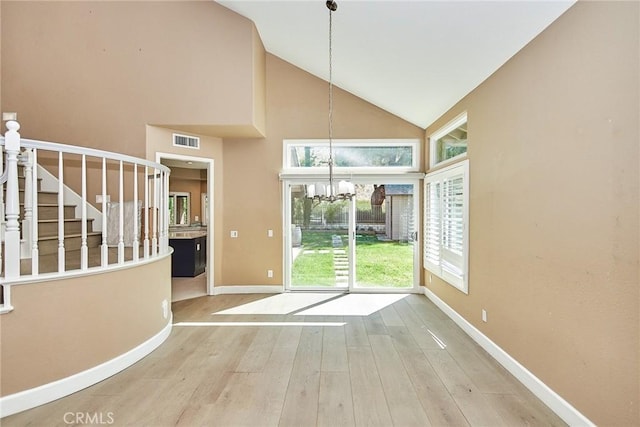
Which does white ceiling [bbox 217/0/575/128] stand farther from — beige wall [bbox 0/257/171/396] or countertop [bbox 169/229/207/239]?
countertop [bbox 169/229/207/239]

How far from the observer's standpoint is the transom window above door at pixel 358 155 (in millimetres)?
5113

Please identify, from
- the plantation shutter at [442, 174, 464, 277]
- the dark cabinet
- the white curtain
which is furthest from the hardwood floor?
the dark cabinet

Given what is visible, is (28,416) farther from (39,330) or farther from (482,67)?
(482,67)

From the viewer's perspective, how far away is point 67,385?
7.48ft

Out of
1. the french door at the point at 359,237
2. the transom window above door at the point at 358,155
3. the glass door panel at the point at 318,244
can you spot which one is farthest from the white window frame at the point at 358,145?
the glass door panel at the point at 318,244

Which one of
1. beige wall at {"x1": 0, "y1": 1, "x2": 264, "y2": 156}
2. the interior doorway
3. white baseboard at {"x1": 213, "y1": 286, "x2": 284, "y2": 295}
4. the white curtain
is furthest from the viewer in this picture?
white baseboard at {"x1": 213, "y1": 286, "x2": 284, "y2": 295}

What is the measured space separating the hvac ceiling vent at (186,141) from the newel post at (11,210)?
7.94 ft

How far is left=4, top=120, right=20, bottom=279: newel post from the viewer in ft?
6.85

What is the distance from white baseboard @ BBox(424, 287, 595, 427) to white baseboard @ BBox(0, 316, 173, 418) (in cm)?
350

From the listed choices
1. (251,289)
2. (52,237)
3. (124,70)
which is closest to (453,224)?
(251,289)

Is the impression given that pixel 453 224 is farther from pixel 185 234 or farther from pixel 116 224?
pixel 185 234

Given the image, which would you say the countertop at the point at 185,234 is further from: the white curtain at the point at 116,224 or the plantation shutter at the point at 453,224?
the plantation shutter at the point at 453,224

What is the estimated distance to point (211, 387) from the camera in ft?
7.82

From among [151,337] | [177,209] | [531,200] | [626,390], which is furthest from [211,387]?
[177,209]
